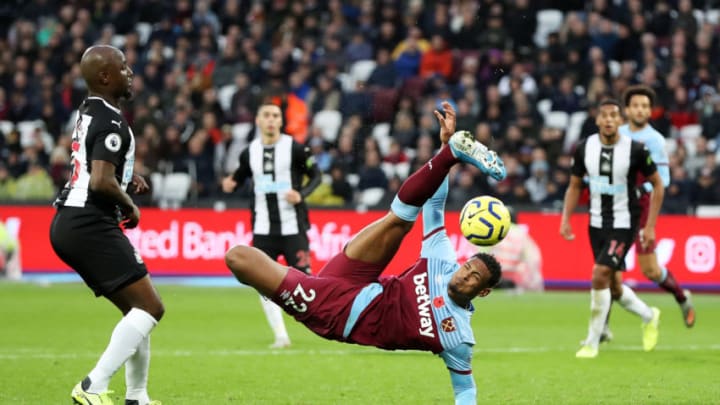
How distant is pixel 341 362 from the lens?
10898mm

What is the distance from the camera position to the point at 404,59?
22.6 metres

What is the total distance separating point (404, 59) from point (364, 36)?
55.9 inches

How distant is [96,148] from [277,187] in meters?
5.61

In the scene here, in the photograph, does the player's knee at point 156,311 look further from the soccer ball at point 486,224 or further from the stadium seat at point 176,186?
the stadium seat at point 176,186

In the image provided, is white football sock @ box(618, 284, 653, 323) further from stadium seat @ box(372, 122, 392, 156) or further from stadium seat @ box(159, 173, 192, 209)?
stadium seat @ box(159, 173, 192, 209)

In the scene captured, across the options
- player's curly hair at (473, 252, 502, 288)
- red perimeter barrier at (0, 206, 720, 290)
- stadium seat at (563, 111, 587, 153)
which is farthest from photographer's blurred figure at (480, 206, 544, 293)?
player's curly hair at (473, 252, 502, 288)

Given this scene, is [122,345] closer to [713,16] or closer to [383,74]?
[383,74]

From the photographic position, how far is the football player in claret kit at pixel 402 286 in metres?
7.30

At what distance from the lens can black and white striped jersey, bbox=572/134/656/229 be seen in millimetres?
11680

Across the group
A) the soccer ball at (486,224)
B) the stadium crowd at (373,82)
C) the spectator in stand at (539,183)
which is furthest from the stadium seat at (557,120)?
the soccer ball at (486,224)

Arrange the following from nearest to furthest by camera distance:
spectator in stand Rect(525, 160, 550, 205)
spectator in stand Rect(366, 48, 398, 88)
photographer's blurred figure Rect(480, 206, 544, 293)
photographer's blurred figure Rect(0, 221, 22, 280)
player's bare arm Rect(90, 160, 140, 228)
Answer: player's bare arm Rect(90, 160, 140, 228) → photographer's blurred figure Rect(480, 206, 544, 293) → photographer's blurred figure Rect(0, 221, 22, 280) → spectator in stand Rect(525, 160, 550, 205) → spectator in stand Rect(366, 48, 398, 88)

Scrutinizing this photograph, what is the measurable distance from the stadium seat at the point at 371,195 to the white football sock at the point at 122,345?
12486 millimetres

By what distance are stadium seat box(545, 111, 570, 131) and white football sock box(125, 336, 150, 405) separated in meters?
14.5

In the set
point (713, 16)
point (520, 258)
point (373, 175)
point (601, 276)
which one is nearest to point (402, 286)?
point (601, 276)
